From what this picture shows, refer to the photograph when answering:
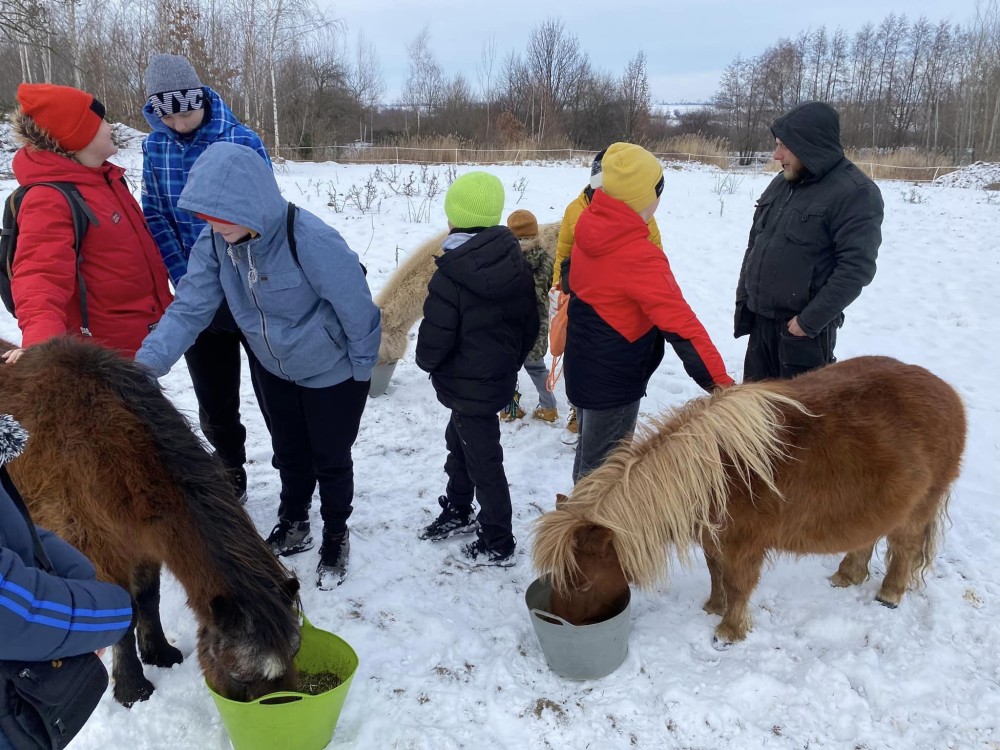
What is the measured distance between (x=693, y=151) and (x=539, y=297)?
2040 cm

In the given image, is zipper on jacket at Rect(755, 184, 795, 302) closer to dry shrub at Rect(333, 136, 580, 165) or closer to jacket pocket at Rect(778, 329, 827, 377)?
jacket pocket at Rect(778, 329, 827, 377)

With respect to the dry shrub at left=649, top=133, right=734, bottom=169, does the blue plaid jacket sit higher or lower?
lower

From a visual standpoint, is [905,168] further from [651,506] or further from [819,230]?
[651,506]

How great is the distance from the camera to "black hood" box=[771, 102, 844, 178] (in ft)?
9.68

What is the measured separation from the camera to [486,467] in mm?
2963

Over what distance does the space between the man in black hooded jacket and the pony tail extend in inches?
65.0

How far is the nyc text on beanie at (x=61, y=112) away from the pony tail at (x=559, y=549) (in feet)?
8.20

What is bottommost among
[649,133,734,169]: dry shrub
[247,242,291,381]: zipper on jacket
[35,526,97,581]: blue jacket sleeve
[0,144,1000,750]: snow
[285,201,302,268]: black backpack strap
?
[0,144,1000,750]: snow

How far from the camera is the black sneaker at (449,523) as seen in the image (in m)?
3.35

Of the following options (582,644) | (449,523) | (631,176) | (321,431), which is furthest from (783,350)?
(321,431)

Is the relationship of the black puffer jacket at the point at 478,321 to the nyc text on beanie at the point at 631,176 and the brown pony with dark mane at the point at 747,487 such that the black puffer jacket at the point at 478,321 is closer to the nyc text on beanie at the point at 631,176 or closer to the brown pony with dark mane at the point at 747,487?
the nyc text on beanie at the point at 631,176

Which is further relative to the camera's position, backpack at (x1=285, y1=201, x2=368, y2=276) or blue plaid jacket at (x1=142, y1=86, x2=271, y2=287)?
blue plaid jacket at (x1=142, y1=86, x2=271, y2=287)

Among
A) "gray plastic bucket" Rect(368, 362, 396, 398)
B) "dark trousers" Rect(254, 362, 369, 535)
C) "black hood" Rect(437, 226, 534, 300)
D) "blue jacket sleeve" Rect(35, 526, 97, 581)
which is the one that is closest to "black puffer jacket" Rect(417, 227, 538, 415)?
"black hood" Rect(437, 226, 534, 300)

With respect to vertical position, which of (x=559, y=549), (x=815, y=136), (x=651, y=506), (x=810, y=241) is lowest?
(x=559, y=549)
